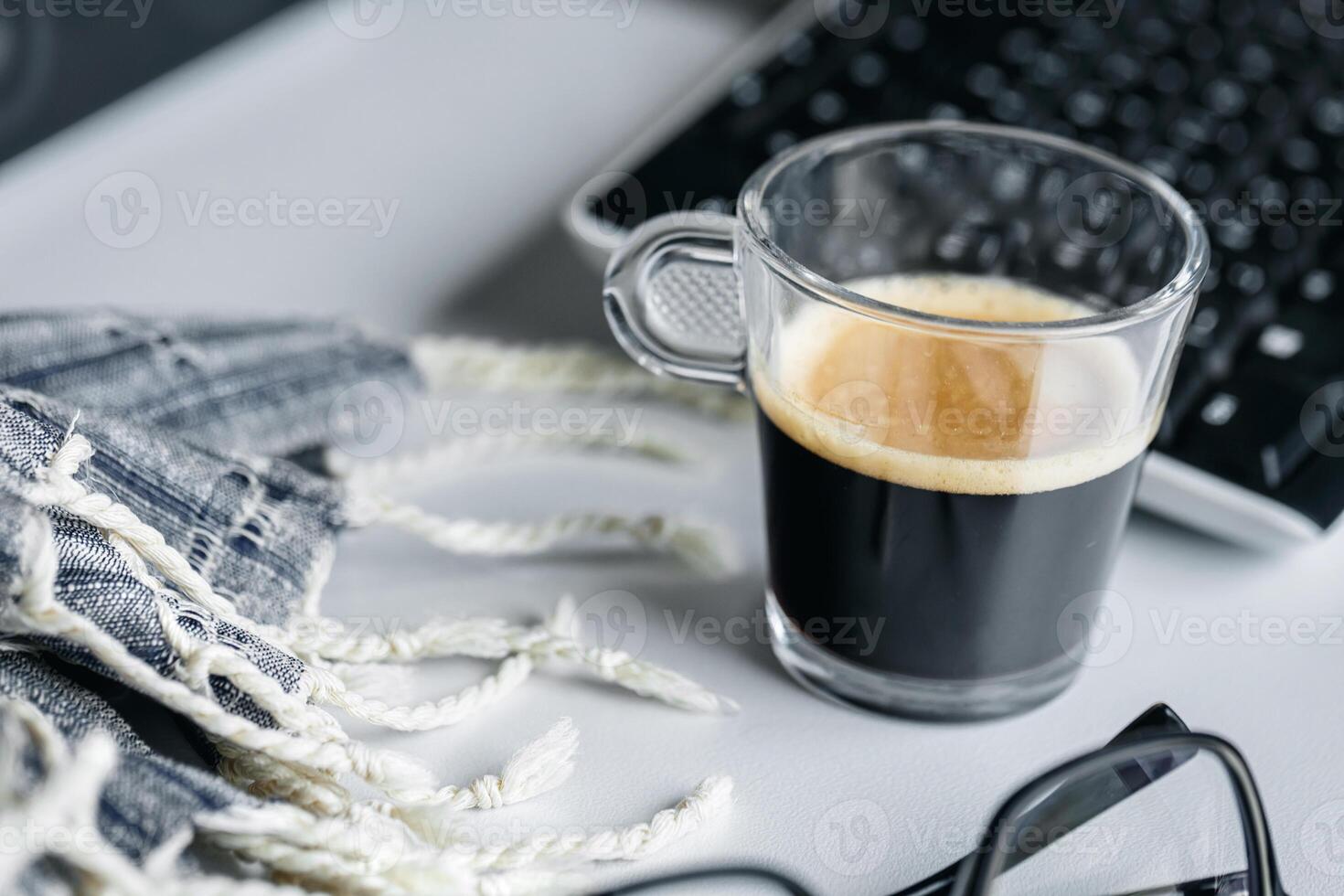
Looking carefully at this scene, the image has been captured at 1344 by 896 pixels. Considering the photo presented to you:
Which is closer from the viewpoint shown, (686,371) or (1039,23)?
(686,371)

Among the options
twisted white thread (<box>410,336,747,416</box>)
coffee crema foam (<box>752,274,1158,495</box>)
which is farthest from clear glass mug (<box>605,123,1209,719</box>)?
twisted white thread (<box>410,336,747,416</box>)

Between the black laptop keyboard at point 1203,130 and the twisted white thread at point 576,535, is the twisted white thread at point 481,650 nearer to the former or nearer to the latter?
the twisted white thread at point 576,535

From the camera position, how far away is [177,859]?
0.91ft

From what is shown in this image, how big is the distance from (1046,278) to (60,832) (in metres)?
0.34

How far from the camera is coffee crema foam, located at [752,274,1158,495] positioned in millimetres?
329

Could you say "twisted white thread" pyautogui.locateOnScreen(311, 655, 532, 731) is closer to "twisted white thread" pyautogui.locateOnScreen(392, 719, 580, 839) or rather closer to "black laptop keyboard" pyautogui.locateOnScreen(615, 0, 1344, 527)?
"twisted white thread" pyautogui.locateOnScreen(392, 719, 580, 839)

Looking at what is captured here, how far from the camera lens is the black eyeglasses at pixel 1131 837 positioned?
0.30m

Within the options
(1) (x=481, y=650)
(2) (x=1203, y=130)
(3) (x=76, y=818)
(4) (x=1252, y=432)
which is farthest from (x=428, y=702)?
(2) (x=1203, y=130)

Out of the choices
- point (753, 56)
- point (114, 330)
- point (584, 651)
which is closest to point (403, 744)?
point (584, 651)

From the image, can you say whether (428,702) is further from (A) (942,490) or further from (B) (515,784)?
(A) (942,490)

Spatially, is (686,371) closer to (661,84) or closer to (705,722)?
(705,722)

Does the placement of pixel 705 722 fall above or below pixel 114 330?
below

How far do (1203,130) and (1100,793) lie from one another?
0.37 m

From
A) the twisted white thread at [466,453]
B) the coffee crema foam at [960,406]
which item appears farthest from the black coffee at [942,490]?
the twisted white thread at [466,453]
